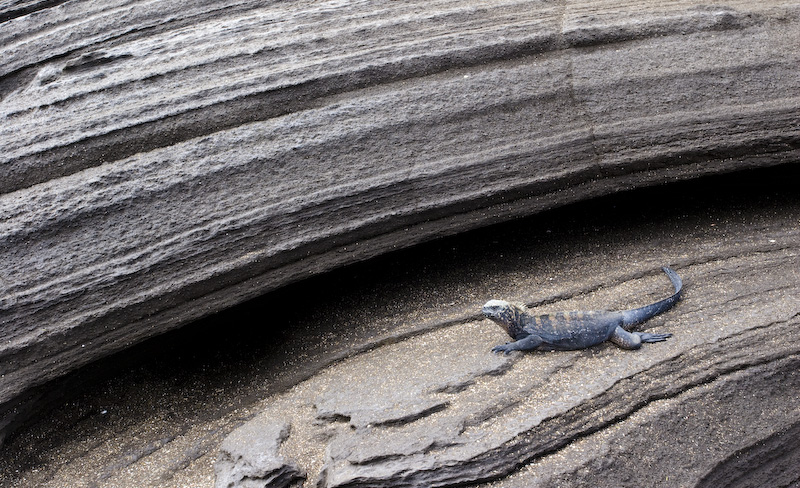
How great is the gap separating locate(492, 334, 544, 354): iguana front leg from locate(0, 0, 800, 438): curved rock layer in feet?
2.53

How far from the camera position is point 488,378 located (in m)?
3.07

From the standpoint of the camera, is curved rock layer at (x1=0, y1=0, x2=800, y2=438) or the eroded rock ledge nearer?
the eroded rock ledge

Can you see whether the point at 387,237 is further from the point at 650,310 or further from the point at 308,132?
the point at 650,310

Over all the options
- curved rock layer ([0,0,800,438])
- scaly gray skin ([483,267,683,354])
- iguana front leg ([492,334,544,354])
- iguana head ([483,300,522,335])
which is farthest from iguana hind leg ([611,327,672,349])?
curved rock layer ([0,0,800,438])

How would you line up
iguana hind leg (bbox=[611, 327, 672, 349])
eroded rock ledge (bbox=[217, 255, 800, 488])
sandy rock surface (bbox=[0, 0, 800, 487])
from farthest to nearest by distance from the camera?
iguana hind leg (bbox=[611, 327, 672, 349]), sandy rock surface (bbox=[0, 0, 800, 487]), eroded rock ledge (bbox=[217, 255, 800, 488])

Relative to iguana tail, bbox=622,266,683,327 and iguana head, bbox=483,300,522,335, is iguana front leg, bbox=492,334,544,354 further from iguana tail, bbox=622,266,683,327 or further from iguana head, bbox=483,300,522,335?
iguana tail, bbox=622,266,683,327

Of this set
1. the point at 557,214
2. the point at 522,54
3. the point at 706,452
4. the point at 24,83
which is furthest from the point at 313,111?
the point at 706,452

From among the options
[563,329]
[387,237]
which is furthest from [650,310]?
[387,237]

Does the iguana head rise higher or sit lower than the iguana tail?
higher

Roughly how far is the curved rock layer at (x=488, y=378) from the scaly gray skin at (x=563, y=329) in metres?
0.06

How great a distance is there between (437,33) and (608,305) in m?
1.85

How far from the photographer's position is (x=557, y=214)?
4.06 m

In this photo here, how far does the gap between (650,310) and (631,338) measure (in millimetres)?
277

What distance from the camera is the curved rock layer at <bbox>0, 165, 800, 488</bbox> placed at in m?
2.78
